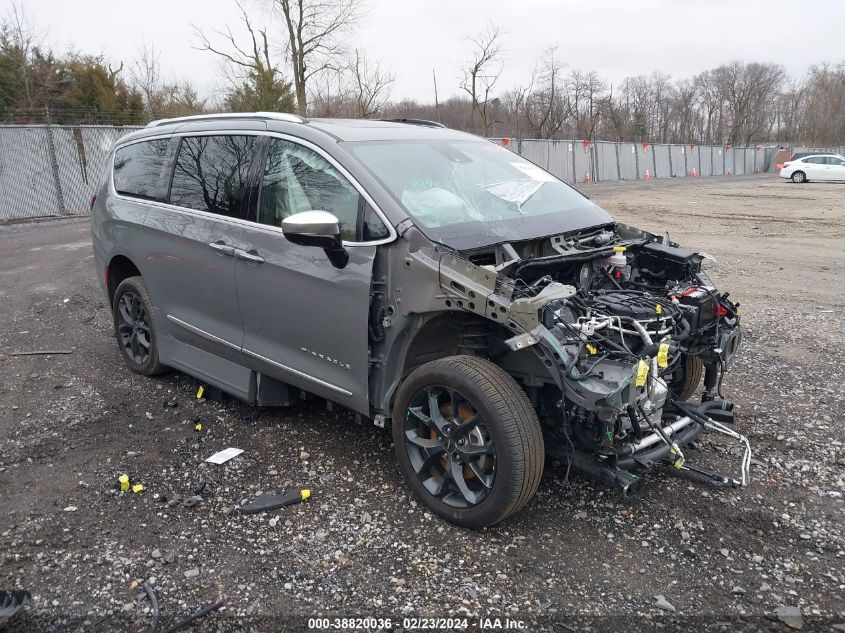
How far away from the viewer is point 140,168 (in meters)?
5.11

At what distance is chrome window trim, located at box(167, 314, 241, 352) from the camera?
4340mm

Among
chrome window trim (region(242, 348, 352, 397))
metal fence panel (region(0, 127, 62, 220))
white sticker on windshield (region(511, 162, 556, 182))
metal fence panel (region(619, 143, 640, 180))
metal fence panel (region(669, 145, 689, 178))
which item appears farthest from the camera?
metal fence panel (region(669, 145, 689, 178))

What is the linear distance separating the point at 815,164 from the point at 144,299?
35241mm

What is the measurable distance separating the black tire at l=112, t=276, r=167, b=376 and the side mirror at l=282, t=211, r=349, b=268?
2218 millimetres

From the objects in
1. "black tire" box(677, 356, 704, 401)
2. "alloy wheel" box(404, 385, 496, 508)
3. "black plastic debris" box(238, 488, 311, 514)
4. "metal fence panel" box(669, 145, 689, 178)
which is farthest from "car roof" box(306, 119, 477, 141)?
"metal fence panel" box(669, 145, 689, 178)

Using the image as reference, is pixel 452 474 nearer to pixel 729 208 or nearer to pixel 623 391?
pixel 623 391

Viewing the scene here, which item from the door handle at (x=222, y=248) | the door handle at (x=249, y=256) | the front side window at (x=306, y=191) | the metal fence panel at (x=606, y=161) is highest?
the metal fence panel at (x=606, y=161)

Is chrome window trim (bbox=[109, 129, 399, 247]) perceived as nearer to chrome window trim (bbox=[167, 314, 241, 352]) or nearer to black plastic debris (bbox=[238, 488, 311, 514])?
chrome window trim (bbox=[167, 314, 241, 352])

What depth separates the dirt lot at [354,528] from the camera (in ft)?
9.18

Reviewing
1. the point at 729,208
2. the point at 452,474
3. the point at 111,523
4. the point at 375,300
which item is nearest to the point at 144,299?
the point at 111,523

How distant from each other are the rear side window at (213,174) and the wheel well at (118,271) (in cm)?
96

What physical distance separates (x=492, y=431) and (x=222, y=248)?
211cm

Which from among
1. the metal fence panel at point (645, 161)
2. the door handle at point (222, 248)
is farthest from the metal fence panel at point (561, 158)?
the door handle at point (222, 248)

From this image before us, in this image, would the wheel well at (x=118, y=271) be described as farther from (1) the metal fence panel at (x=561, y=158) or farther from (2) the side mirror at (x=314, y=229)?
(1) the metal fence panel at (x=561, y=158)
